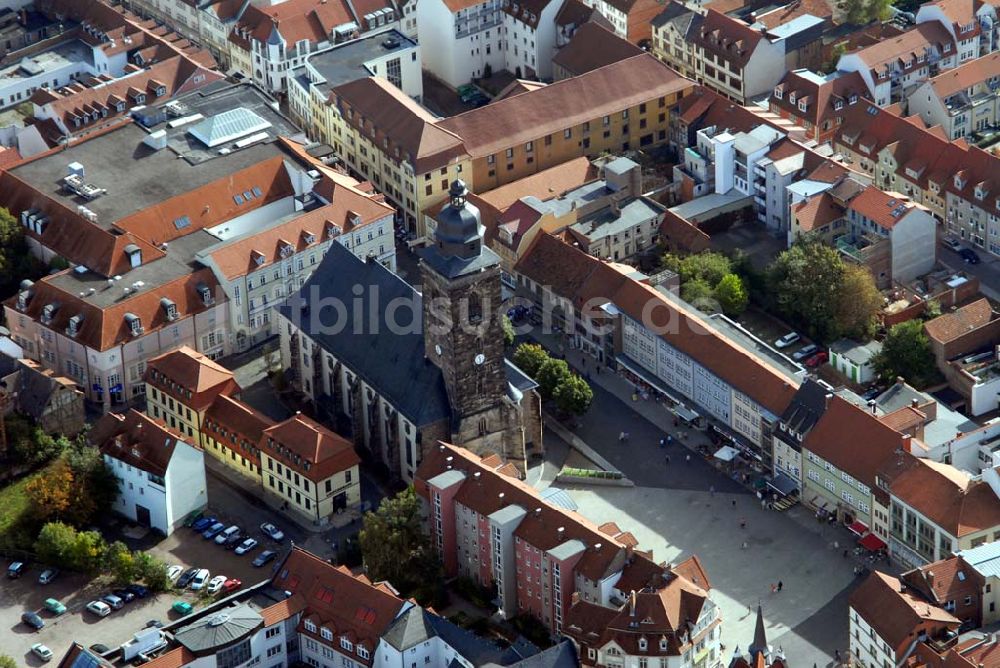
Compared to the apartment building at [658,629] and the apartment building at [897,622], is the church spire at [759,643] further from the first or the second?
the apartment building at [897,622]

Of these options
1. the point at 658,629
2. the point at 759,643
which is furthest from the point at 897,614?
the point at 658,629

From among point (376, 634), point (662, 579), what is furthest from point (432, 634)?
point (662, 579)

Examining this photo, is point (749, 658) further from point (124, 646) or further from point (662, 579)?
point (124, 646)

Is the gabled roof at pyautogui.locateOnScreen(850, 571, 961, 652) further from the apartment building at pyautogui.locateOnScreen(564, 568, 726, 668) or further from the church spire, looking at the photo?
the apartment building at pyautogui.locateOnScreen(564, 568, 726, 668)

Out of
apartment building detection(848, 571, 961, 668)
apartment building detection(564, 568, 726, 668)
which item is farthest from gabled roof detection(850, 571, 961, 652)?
apartment building detection(564, 568, 726, 668)

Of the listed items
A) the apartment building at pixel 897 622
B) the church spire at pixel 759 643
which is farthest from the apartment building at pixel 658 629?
the apartment building at pixel 897 622

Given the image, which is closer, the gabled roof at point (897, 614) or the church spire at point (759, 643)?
the church spire at point (759, 643)
